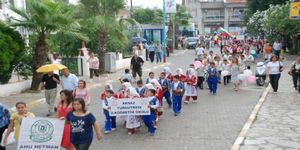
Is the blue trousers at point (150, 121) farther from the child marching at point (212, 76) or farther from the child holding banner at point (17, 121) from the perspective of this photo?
the child marching at point (212, 76)

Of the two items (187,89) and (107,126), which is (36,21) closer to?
(187,89)

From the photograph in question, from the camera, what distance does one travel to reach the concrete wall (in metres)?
17.9

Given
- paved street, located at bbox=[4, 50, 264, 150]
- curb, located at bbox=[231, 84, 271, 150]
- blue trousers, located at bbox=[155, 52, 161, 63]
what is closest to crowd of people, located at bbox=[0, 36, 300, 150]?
paved street, located at bbox=[4, 50, 264, 150]

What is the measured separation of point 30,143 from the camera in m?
7.52

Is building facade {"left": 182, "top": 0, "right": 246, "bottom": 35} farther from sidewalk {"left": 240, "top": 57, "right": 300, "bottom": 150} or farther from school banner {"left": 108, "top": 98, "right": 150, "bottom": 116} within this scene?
school banner {"left": 108, "top": 98, "right": 150, "bottom": 116}

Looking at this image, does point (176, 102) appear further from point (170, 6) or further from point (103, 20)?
point (170, 6)

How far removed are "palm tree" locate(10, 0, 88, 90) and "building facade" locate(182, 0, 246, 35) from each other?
73.3 metres

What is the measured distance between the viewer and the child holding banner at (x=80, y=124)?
7.25m

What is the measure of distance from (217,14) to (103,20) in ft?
230

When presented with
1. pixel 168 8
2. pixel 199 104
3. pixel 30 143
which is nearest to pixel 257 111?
pixel 199 104

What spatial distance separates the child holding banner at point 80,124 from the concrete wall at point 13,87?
11.4 m

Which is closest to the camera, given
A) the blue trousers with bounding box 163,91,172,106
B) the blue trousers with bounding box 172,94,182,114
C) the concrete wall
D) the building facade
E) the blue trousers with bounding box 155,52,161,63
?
the blue trousers with bounding box 172,94,182,114

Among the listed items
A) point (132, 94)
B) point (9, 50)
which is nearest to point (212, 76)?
point (132, 94)

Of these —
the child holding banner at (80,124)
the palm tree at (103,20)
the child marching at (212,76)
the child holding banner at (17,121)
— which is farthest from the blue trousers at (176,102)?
the palm tree at (103,20)
